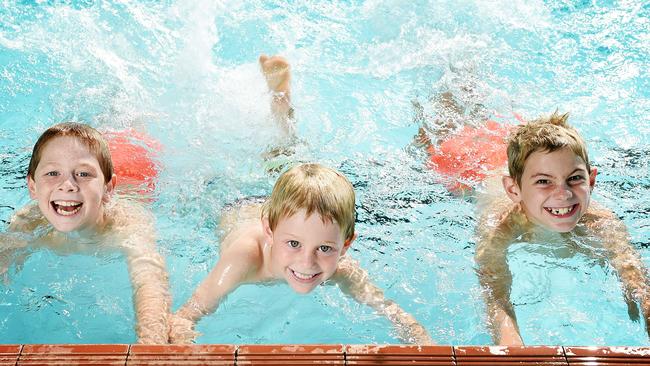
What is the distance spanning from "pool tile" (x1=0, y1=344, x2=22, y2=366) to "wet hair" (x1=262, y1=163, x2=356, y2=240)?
1077 millimetres

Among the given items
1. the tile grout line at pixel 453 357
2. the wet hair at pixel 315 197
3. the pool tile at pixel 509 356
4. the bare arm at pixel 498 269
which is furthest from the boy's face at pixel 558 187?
the tile grout line at pixel 453 357

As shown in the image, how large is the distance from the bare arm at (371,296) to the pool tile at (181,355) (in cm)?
102

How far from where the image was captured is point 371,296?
335 cm

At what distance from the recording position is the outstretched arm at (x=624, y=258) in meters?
3.29

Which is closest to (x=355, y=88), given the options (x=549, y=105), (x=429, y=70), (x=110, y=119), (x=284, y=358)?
(x=429, y=70)

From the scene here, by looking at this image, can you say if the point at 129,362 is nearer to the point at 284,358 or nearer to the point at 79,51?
the point at 284,358

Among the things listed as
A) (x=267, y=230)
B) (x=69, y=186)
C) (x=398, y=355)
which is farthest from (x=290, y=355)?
(x=69, y=186)

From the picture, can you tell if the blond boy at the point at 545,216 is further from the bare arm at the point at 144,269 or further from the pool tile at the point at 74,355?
the pool tile at the point at 74,355

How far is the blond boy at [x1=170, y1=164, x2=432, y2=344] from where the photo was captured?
113 inches

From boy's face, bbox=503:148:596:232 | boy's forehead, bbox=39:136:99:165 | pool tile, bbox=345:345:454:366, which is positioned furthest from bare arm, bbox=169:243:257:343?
boy's face, bbox=503:148:596:232

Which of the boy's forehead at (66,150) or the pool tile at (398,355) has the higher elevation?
the boy's forehead at (66,150)

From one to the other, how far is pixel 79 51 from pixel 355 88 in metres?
2.15

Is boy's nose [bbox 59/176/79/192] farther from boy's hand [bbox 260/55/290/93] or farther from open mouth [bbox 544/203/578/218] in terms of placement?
open mouth [bbox 544/203/578/218]

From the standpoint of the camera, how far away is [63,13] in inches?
245
